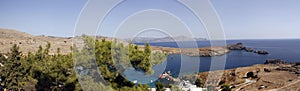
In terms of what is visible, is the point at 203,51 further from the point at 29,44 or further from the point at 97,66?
the point at 97,66

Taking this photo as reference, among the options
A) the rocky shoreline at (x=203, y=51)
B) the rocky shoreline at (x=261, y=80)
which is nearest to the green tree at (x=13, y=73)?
the rocky shoreline at (x=203, y=51)

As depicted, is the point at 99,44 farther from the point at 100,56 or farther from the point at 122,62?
the point at 122,62

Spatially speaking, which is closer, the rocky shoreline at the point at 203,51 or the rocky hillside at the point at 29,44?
the rocky shoreline at the point at 203,51

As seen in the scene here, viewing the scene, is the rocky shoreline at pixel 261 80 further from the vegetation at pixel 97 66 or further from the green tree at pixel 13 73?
the green tree at pixel 13 73

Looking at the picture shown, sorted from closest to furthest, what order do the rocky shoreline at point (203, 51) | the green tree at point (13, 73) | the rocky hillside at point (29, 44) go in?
the rocky shoreline at point (203, 51)
the green tree at point (13, 73)
the rocky hillside at point (29, 44)

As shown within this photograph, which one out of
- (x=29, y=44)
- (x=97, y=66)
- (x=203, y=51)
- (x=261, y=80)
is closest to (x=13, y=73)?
(x=97, y=66)

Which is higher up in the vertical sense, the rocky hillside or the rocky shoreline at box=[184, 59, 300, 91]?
the rocky hillside

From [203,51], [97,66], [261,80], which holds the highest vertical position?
[97,66]

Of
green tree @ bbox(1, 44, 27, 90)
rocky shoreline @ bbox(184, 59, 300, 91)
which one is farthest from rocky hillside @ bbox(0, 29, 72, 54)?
rocky shoreline @ bbox(184, 59, 300, 91)

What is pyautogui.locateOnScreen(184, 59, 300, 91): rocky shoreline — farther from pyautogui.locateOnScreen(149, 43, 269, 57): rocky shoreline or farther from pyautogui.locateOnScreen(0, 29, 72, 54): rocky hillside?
pyautogui.locateOnScreen(0, 29, 72, 54): rocky hillside

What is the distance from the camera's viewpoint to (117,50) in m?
8.71

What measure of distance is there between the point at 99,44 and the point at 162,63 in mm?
2362

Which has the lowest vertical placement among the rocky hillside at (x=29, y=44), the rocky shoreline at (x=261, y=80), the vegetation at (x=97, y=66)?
the rocky shoreline at (x=261, y=80)

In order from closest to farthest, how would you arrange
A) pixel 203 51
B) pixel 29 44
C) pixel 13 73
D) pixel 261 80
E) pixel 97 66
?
1. pixel 97 66
2. pixel 13 73
3. pixel 261 80
4. pixel 29 44
5. pixel 203 51
